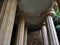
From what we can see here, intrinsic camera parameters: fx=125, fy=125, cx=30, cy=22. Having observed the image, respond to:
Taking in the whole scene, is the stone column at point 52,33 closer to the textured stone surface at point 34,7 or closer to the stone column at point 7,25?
the textured stone surface at point 34,7

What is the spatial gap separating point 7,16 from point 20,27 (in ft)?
4.74

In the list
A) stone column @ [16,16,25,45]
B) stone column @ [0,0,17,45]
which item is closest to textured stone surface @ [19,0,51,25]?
stone column @ [16,16,25,45]

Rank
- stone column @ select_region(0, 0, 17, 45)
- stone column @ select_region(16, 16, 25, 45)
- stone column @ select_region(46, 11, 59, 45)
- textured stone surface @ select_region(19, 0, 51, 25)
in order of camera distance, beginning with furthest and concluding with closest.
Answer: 1. textured stone surface @ select_region(19, 0, 51, 25)
2. stone column @ select_region(16, 16, 25, 45)
3. stone column @ select_region(46, 11, 59, 45)
4. stone column @ select_region(0, 0, 17, 45)

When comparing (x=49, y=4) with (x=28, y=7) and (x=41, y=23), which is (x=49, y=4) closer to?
(x=28, y=7)

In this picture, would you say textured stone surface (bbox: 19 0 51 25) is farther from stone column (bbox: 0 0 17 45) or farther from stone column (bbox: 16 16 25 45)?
stone column (bbox: 0 0 17 45)

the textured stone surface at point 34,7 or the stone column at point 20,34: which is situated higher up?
the textured stone surface at point 34,7

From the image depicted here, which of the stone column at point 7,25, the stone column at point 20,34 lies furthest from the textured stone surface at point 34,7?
the stone column at point 7,25

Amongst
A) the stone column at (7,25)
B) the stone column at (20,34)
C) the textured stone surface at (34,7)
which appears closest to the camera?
the stone column at (7,25)

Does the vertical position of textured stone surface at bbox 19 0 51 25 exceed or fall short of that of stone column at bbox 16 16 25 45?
it exceeds it

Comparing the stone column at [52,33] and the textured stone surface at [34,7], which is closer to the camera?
the stone column at [52,33]

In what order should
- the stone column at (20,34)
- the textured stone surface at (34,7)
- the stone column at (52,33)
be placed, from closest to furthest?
1. the stone column at (52,33)
2. the stone column at (20,34)
3. the textured stone surface at (34,7)

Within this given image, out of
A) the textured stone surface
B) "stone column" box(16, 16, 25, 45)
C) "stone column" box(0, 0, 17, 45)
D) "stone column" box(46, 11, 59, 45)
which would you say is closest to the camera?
"stone column" box(0, 0, 17, 45)

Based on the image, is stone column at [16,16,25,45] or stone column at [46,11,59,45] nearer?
stone column at [46,11,59,45]

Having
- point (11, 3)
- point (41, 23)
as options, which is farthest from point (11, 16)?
point (41, 23)
